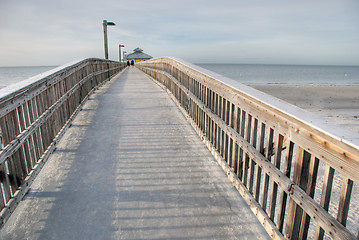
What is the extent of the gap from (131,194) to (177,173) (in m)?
0.83

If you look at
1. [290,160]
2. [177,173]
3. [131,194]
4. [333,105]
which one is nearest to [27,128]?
[131,194]

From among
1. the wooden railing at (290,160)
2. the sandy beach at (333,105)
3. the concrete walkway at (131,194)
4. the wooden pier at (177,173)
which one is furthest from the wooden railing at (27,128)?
the sandy beach at (333,105)

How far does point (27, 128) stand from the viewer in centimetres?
343

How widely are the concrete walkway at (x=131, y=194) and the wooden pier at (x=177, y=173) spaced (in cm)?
2

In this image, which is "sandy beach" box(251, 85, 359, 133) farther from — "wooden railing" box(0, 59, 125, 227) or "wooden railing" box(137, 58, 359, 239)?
"wooden railing" box(0, 59, 125, 227)

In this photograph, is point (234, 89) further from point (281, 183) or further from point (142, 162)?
point (142, 162)

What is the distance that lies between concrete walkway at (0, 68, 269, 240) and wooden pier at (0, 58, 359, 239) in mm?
15

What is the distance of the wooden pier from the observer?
2066 mm

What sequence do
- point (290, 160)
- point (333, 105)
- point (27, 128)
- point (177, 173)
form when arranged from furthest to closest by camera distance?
point (333, 105)
point (177, 173)
point (27, 128)
point (290, 160)

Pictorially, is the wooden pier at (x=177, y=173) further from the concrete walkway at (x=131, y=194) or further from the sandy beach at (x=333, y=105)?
the sandy beach at (x=333, y=105)

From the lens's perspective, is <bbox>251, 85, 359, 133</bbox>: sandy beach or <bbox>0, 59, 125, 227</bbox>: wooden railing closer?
<bbox>0, 59, 125, 227</bbox>: wooden railing

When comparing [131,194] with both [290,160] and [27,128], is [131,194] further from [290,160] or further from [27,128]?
[290,160]

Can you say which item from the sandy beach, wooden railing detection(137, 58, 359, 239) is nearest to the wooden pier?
wooden railing detection(137, 58, 359, 239)

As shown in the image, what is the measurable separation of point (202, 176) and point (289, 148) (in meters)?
1.87
